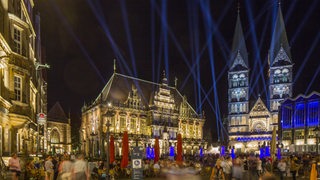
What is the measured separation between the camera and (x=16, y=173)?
15609 millimetres

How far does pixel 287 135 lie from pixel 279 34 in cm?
3293

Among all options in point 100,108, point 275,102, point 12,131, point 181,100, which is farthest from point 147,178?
point 275,102

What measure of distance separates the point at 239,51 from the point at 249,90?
490 inches

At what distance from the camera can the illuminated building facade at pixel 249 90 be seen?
102 meters

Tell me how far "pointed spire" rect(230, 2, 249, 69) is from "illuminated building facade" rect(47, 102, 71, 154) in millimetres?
54817

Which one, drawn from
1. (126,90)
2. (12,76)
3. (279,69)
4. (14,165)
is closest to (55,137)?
(126,90)

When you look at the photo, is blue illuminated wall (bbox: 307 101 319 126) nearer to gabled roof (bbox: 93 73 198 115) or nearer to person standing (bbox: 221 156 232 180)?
gabled roof (bbox: 93 73 198 115)

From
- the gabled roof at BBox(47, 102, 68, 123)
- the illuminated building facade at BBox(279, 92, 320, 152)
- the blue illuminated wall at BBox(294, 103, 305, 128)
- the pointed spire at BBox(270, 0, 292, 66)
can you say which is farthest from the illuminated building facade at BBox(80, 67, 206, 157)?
the pointed spire at BBox(270, 0, 292, 66)

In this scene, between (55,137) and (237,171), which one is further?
(55,137)

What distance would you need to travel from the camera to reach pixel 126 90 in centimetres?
8012

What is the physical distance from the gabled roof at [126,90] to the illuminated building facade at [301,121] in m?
26.0

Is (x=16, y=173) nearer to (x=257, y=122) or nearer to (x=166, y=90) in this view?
(x=166, y=90)

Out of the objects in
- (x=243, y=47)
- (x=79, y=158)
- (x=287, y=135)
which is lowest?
(x=287, y=135)

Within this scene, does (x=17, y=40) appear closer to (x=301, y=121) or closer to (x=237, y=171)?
(x=237, y=171)
